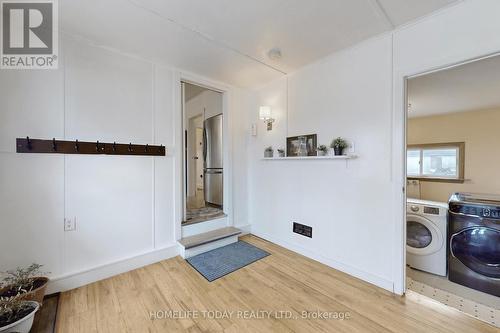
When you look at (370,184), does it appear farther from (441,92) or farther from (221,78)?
(221,78)

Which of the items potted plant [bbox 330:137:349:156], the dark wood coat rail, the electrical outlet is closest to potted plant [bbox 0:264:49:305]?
the electrical outlet

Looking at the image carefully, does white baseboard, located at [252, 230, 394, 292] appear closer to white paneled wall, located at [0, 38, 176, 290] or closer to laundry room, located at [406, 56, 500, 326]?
laundry room, located at [406, 56, 500, 326]

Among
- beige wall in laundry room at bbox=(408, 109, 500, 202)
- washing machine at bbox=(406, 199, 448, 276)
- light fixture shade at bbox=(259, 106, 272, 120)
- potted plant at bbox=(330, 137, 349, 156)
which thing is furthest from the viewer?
beige wall in laundry room at bbox=(408, 109, 500, 202)

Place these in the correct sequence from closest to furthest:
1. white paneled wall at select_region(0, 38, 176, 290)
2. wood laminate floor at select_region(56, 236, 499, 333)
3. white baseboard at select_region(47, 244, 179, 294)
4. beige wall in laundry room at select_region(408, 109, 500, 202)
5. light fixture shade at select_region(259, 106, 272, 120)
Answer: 1. wood laminate floor at select_region(56, 236, 499, 333)
2. white paneled wall at select_region(0, 38, 176, 290)
3. white baseboard at select_region(47, 244, 179, 294)
4. light fixture shade at select_region(259, 106, 272, 120)
5. beige wall in laundry room at select_region(408, 109, 500, 202)

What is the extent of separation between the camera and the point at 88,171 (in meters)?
2.05

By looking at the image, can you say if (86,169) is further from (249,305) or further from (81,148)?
(249,305)

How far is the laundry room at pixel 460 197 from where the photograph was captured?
202 cm

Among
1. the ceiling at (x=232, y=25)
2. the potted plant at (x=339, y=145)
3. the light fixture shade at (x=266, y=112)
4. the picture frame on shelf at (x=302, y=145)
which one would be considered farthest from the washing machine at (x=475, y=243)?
the light fixture shade at (x=266, y=112)

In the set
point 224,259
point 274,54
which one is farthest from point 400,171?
point 224,259

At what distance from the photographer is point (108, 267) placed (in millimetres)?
2137

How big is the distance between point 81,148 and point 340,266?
9.83 feet

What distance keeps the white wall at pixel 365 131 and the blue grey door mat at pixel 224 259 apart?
56 cm

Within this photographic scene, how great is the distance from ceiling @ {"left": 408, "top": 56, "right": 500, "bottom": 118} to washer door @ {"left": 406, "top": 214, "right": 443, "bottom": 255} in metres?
1.70

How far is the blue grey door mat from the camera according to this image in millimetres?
2246
